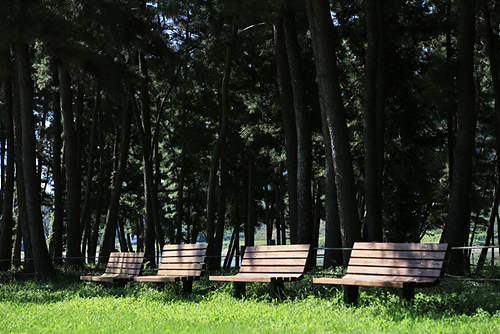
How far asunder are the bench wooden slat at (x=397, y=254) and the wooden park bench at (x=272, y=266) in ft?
3.10

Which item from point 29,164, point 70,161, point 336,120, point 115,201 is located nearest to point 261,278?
point 336,120

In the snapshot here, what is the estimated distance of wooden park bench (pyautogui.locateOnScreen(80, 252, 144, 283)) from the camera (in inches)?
415

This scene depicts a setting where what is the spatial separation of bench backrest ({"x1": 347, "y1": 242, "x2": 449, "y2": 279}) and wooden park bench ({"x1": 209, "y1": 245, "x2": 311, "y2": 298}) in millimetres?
930

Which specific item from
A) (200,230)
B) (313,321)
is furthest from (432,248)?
(200,230)

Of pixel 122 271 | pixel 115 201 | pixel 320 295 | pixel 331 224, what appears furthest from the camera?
pixel 115 201

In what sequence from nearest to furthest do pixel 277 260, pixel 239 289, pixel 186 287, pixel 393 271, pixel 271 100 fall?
pixel 393 271
pixel 277 260
pixel 239 289
pixel 186 287
pixel 271 100

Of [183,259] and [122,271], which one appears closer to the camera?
[183,259]

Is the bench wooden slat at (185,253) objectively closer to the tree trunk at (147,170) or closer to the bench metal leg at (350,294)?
Answer: the bench metal leg at (350,294)

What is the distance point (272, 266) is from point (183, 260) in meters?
2.13

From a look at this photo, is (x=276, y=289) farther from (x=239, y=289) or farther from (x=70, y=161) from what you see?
(x=70, y=161)

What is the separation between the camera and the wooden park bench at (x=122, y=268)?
10.5m

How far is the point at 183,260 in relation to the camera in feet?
30.9

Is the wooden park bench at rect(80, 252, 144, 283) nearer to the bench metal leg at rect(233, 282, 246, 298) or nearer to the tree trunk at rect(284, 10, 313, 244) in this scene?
the bench metal leg at rect(233, 282, 246, 298)

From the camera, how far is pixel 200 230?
3609 centimetres
